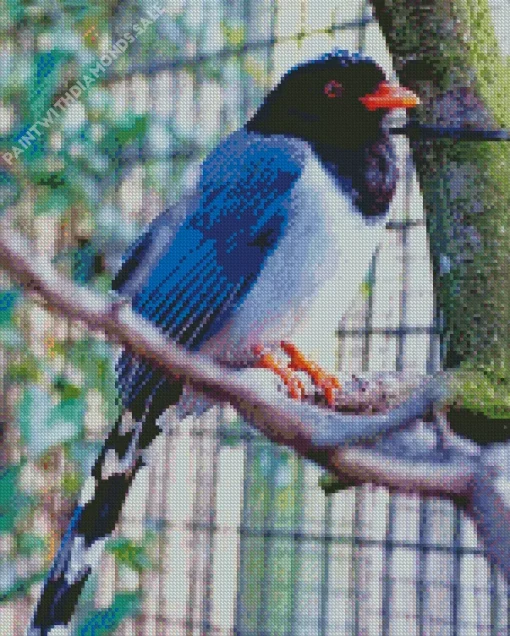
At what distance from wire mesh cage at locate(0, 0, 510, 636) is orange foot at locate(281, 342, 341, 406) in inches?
6.4

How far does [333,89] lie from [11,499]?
2.09 feet

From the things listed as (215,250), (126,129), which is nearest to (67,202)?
(126,129)

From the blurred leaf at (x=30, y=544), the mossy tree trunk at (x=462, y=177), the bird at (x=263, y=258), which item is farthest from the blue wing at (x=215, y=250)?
the blurred leaf at (x=30, y=544)

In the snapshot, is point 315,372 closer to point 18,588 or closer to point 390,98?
point 390,98

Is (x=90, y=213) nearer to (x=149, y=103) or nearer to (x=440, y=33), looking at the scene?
(x=149, y=103)

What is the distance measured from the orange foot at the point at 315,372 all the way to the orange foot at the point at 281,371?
0.4 inches

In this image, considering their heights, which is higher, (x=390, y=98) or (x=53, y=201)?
(x=390, y=98)

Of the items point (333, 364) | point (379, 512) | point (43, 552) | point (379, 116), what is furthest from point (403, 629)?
point (379, 116)

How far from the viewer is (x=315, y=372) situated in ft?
2.58

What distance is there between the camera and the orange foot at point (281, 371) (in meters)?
0.75

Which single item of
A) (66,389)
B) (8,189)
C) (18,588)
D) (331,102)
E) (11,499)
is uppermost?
(331,102)

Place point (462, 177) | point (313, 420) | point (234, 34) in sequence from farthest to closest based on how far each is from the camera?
point (234, 34) → point (462, 177) → point (313, 420)

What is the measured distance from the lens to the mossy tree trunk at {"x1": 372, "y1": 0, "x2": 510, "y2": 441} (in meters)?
0.73

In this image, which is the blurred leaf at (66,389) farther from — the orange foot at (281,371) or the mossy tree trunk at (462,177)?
the mossy tree trunk at (462,177)
